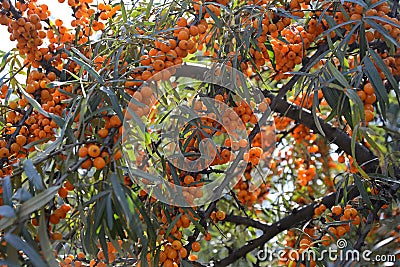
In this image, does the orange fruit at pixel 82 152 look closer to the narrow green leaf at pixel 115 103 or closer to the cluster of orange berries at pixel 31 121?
the narrow green leaf at pixel 115 103

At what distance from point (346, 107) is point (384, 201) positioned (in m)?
0.29

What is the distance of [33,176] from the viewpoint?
0.97 m

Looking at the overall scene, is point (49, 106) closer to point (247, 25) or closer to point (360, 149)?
point (247, 25)

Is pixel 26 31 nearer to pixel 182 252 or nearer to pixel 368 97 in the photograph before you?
pixel 182 252

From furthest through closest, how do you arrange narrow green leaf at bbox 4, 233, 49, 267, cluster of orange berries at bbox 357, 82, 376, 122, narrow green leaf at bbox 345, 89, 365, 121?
cluster of orange berries at bbox 357, 82, 376, 122 < narrow green leaf at bbox 345, 89, 365, 121 < narrow green leaf at bbox 4, 233, 49, 267

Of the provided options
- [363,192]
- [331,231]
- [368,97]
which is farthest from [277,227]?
[368,97]

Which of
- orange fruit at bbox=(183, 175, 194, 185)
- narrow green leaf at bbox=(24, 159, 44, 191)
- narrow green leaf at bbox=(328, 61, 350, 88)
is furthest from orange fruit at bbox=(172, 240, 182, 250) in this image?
narrow green leaf at bbox=(328, 61, 350, 88)

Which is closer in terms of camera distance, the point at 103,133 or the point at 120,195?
the point at 120,195

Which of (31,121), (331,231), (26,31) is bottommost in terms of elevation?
(331,231)

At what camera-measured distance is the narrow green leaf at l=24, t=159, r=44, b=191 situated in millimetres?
960

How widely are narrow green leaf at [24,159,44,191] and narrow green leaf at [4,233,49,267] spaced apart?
→ 0.33 ft

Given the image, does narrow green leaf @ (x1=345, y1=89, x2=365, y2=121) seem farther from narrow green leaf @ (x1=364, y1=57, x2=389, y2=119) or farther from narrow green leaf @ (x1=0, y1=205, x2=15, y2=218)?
narrow green leaf @ (x1=0, y1=205, x2=15, y2=218)

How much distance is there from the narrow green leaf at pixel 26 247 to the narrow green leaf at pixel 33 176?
0.33 ft

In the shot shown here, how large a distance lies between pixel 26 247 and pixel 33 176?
0.41 ft
